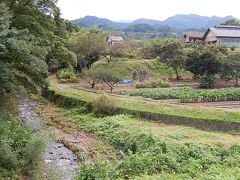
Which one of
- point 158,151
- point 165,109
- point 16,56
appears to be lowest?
point 158,151

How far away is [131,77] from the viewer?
159 feet

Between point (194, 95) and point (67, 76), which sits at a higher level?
point (194, 95)

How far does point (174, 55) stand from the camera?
46750 millimetres

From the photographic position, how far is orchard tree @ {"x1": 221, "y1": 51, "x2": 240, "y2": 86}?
136ft

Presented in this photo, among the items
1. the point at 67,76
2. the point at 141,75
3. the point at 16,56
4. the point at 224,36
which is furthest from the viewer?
the point at 224,36

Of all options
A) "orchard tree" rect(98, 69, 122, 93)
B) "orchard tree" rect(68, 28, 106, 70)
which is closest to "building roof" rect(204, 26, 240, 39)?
"orchard tree" rect(68, 28, 106, 70)

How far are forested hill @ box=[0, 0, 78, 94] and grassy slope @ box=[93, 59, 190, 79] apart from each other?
1633 cm

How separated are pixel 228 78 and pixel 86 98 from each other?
1679 centimetres

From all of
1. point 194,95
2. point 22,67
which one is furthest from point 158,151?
point 194,95

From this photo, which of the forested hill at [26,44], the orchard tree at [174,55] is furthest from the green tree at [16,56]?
the orchard tree at [174,55]

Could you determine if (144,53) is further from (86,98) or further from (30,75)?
(30,75)

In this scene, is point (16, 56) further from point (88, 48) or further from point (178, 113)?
point (88, 48)

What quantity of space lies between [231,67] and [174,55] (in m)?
7.33

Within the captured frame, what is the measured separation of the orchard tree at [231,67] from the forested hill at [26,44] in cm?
1684
